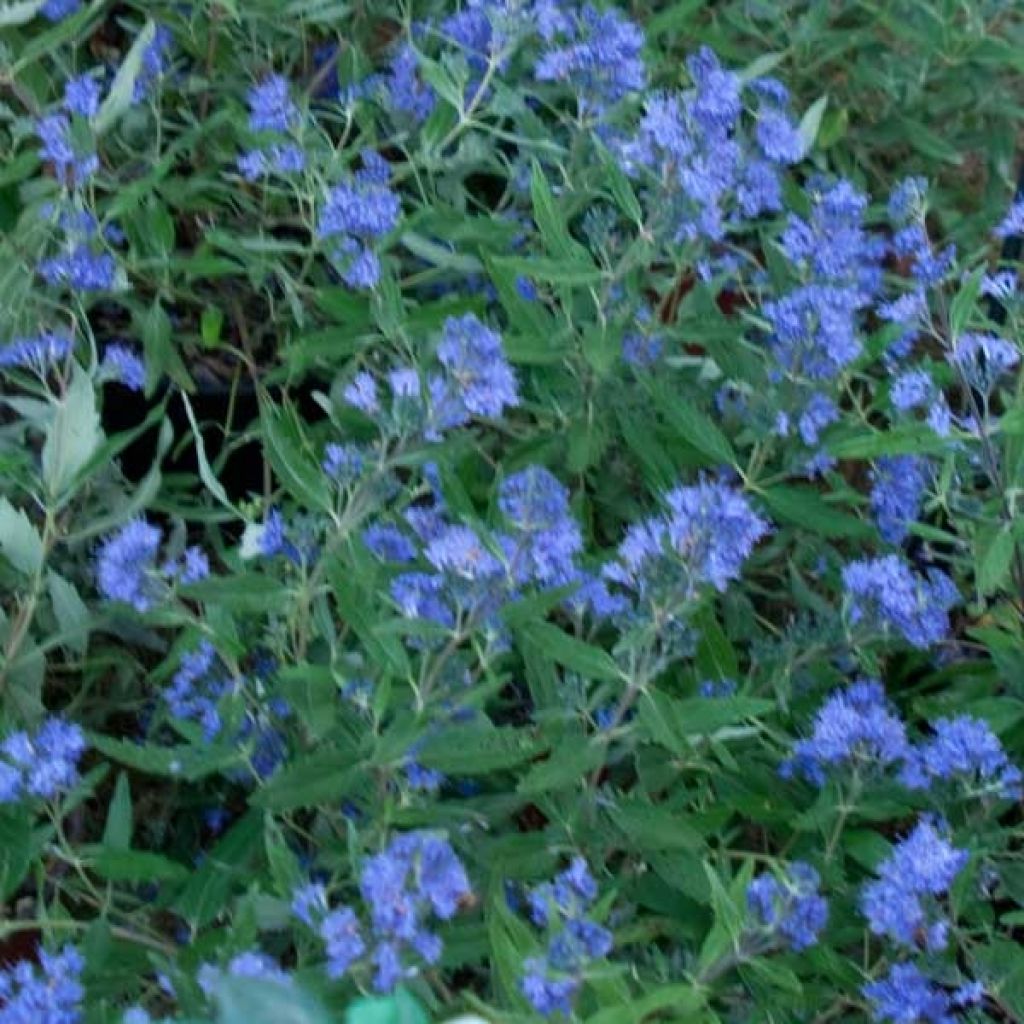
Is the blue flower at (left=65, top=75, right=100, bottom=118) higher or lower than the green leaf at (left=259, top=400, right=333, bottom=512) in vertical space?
higher

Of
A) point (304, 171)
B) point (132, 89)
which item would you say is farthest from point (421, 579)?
point (132, 89)

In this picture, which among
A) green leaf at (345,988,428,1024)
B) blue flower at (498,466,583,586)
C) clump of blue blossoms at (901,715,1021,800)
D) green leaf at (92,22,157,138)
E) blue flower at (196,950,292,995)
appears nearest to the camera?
green leaf at (345,988,428,1024)

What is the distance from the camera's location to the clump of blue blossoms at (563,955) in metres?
0.86

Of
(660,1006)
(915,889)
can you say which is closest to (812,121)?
(915,889)

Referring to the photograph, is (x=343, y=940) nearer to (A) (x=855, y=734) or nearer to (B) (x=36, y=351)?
(A) (x=855, y=734)

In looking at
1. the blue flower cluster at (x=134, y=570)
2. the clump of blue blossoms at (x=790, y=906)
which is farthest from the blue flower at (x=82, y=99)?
the clump of blue blossoms at (x=790, y=906)

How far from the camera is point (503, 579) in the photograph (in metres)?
0.93

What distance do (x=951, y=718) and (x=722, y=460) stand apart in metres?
0.22

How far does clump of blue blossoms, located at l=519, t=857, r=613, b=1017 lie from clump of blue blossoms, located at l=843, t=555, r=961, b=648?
27 cm

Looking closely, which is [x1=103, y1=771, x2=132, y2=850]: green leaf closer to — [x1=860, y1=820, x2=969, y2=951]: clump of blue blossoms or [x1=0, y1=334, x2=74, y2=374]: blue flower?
[x1=0, y1=334, x2=74, y2=374]: blue flower

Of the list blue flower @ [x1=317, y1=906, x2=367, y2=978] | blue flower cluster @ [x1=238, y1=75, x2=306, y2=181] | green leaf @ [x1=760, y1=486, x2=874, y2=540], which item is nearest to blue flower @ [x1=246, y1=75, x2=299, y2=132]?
blue flower cluster @ [x1=238, y1=75, x2=306, y2=181]

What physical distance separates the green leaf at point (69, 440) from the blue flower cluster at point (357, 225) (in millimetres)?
190

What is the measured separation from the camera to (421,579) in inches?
37.9

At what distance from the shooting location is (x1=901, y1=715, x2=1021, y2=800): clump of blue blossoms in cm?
105
